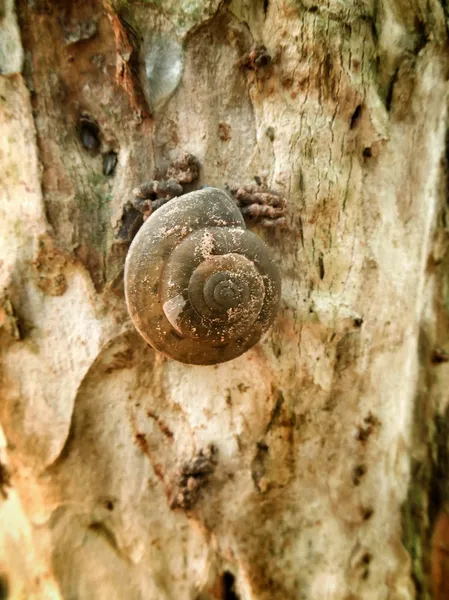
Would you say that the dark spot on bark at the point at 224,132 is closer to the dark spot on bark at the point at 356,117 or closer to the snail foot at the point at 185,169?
the snail foot at the point at 185,169

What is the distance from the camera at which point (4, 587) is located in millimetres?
2098

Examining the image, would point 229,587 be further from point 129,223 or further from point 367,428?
point 129,223

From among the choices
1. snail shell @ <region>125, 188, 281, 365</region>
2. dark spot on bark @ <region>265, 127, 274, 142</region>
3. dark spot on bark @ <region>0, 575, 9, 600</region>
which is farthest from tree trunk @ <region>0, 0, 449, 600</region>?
snail shell @ <region>125, 188, 281, 365</region>

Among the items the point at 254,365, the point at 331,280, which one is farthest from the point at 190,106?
the point at 254,365

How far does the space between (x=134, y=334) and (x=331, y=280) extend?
0.89m

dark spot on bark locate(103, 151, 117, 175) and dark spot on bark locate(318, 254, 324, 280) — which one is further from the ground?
dark spot on bark locate(103, 151, 117, 175)

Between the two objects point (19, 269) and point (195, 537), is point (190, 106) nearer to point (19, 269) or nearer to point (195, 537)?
point (19, 269)

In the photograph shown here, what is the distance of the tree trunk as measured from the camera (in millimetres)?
1779

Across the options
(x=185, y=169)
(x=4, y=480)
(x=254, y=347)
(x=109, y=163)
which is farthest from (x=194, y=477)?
(x=109, y=163)

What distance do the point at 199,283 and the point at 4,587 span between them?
1.91 meters

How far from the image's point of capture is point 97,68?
1857 millimetres

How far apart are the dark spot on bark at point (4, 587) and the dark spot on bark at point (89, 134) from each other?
83.2 inches

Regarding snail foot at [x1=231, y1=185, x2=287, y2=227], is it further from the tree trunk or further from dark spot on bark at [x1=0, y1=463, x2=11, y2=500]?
dark spot on bark at [x1=0, y1=463, x2=11, y2=500]

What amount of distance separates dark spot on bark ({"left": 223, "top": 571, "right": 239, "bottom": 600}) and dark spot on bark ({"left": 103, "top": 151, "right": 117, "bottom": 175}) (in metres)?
1.90
